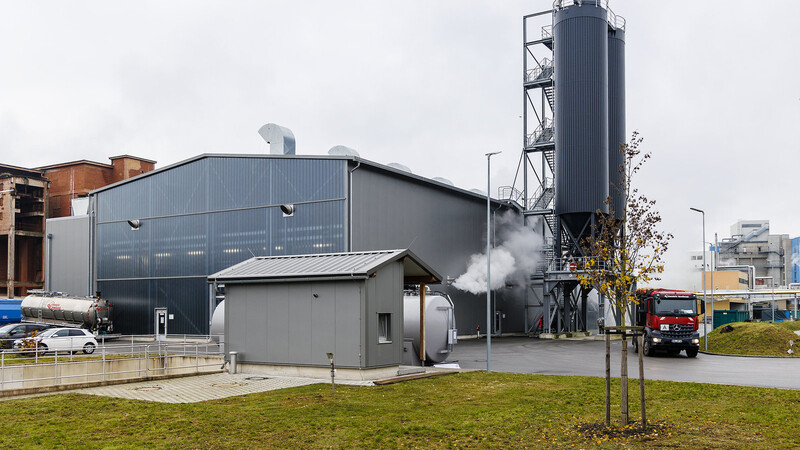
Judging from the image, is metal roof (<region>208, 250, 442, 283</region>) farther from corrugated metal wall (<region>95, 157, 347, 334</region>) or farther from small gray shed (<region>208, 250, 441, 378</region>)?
corrugated metal wall (<region>95, 157, 347, 334</region>)

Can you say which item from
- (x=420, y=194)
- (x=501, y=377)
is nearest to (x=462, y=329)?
(x=420, y=194)

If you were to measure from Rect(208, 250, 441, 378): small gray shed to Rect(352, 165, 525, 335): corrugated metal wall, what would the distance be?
56.1 feet

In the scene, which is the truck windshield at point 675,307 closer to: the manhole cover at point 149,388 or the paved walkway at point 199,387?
the paved walkway at point 199,387

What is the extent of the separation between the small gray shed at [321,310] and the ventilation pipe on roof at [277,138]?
82.7ft

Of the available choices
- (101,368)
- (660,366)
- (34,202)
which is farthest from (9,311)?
(660,366)

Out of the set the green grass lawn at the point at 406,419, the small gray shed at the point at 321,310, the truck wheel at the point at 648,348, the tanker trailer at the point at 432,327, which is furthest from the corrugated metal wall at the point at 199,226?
the green grass lawn at the point at 406,419

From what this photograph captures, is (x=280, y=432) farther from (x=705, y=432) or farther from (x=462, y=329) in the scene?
(x=462, y=329)

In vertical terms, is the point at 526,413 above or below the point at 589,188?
below

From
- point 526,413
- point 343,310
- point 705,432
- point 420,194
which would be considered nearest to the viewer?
point 705,432

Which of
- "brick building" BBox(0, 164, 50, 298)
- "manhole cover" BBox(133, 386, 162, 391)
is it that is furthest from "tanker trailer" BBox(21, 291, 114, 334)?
"manhole cover" BBox(133, 386, 162, 391)

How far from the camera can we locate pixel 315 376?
22844mm

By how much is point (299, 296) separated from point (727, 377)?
15095 millimetres

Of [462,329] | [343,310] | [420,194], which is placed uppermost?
[420,194]

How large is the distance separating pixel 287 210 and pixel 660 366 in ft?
82.6
